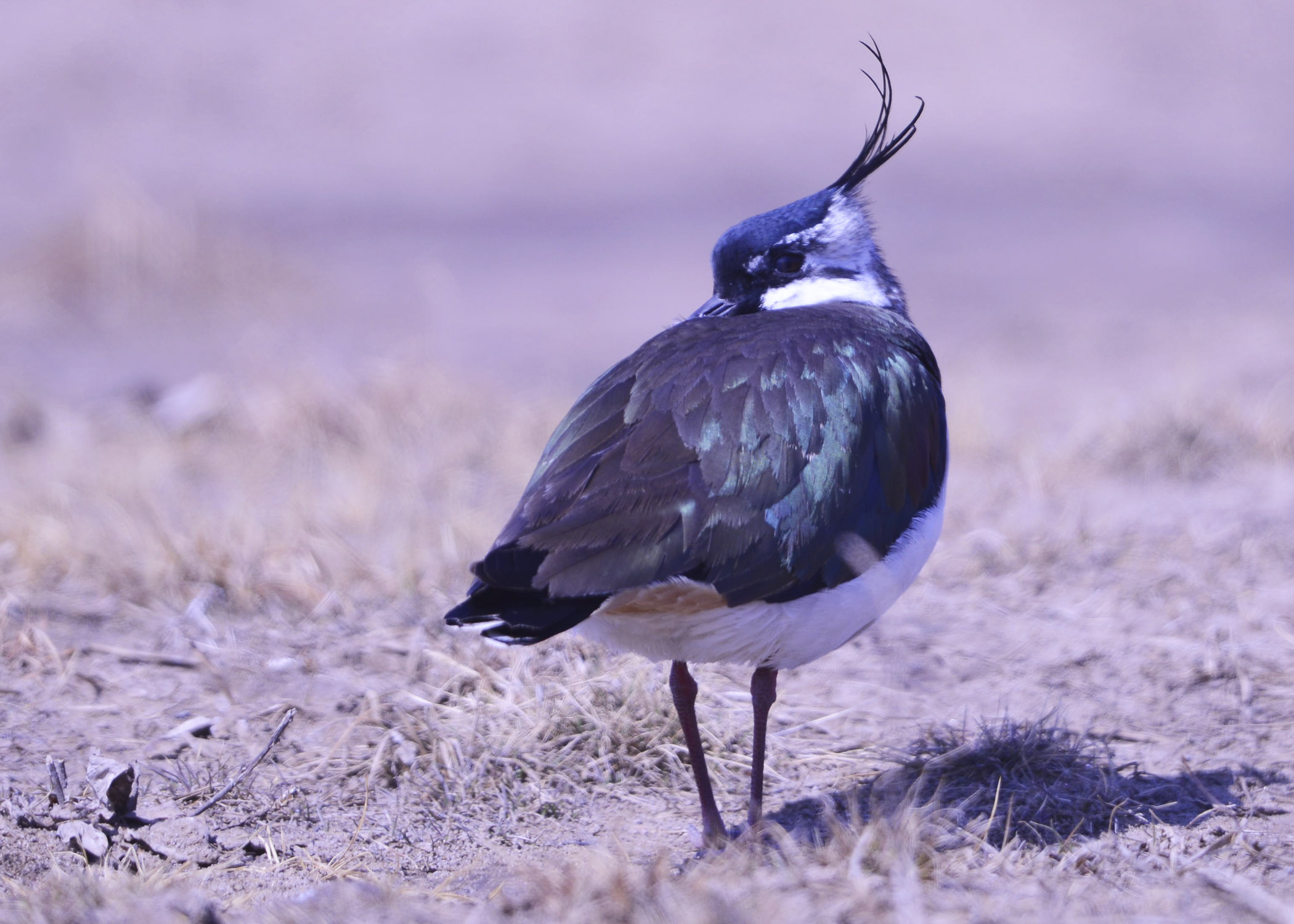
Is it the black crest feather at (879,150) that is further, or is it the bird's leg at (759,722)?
the black crest feather at (879,150)

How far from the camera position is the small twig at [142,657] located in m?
3.88

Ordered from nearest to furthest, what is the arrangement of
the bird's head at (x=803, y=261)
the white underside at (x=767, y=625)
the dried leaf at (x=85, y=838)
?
the white underside at (x=767, y=625)
the dried leaf at (x=85, y=838)
the bird's head at (x=803, y=261)

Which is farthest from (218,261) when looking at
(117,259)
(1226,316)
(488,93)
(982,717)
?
(488,93)

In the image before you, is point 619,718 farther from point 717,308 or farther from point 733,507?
point 717,308

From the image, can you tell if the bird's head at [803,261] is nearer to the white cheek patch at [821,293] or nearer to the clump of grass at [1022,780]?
the white cheek patch at [821,293]

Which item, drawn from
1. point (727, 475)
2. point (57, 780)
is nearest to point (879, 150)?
point (727, 475)

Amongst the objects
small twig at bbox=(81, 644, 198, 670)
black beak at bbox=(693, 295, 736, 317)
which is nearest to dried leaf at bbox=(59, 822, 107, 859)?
small twig at bbox=(81, 644, 198, 670)

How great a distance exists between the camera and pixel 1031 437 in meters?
6.29

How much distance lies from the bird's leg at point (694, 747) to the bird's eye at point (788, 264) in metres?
1.14

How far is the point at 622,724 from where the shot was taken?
11.3 ft

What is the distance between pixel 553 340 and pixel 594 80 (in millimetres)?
12581

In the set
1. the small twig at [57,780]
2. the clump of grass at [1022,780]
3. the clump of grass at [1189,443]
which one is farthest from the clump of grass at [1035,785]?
the clump of grass at [1189,443]

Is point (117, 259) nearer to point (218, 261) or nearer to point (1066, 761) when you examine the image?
point (218, 261)

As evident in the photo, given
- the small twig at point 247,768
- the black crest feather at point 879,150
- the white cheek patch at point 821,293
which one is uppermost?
the black crest feather at point 879,150
